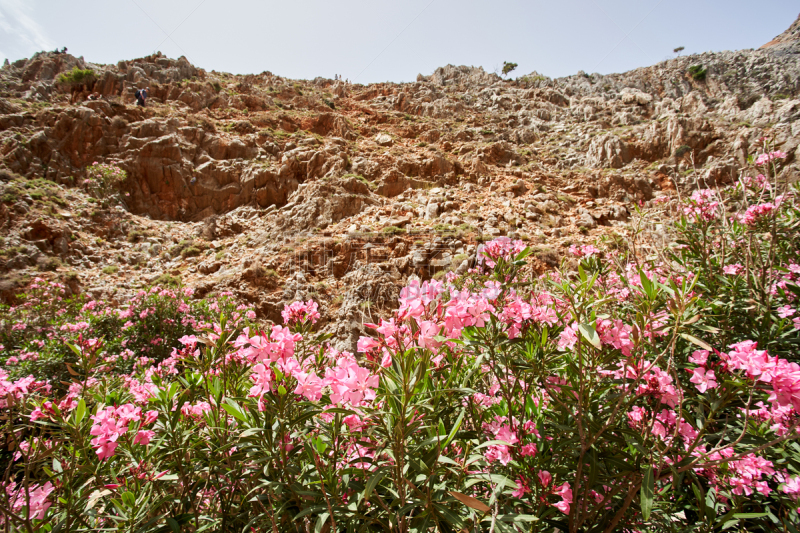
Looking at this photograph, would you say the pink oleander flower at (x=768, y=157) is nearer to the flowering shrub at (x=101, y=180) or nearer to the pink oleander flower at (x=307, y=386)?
the pink oleander flower at (x=307, y=386)

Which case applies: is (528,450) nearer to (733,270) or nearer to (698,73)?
(733,270)

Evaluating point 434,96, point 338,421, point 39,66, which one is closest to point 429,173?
point 434,96

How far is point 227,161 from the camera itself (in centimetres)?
1527

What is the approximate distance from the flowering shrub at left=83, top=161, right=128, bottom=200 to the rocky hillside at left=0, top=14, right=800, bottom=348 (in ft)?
1.32

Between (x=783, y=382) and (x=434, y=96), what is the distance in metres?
26.5

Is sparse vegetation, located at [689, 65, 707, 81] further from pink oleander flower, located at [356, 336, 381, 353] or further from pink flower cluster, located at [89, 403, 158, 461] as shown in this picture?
pink flower cluster, located at [89, 403, 158, 461]

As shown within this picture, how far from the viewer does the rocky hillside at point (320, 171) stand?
1009 centimetres

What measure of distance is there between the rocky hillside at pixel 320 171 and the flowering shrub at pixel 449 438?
16.9ft

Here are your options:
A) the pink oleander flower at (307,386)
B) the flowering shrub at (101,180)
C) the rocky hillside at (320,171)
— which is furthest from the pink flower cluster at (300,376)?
the flowering shrub at (101,180)

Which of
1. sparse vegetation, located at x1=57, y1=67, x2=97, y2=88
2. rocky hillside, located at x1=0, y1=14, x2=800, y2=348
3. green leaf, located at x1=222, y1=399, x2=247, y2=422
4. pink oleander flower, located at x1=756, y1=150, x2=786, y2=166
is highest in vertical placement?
sparse vegetation, located at x1=57, y1=67, x2=97, y2=88

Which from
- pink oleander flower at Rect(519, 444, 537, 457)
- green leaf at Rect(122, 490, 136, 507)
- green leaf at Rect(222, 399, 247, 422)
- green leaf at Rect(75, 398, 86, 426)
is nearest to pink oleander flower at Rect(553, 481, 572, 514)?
pink oleander flower at Rect(519, 444, 537, 457)

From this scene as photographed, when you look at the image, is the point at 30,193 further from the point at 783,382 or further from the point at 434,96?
the point at 434,96

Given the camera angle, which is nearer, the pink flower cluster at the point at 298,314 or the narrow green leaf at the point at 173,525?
the narrow green leaf at the point at 173,525

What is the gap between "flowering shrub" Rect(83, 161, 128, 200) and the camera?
42.4ft
